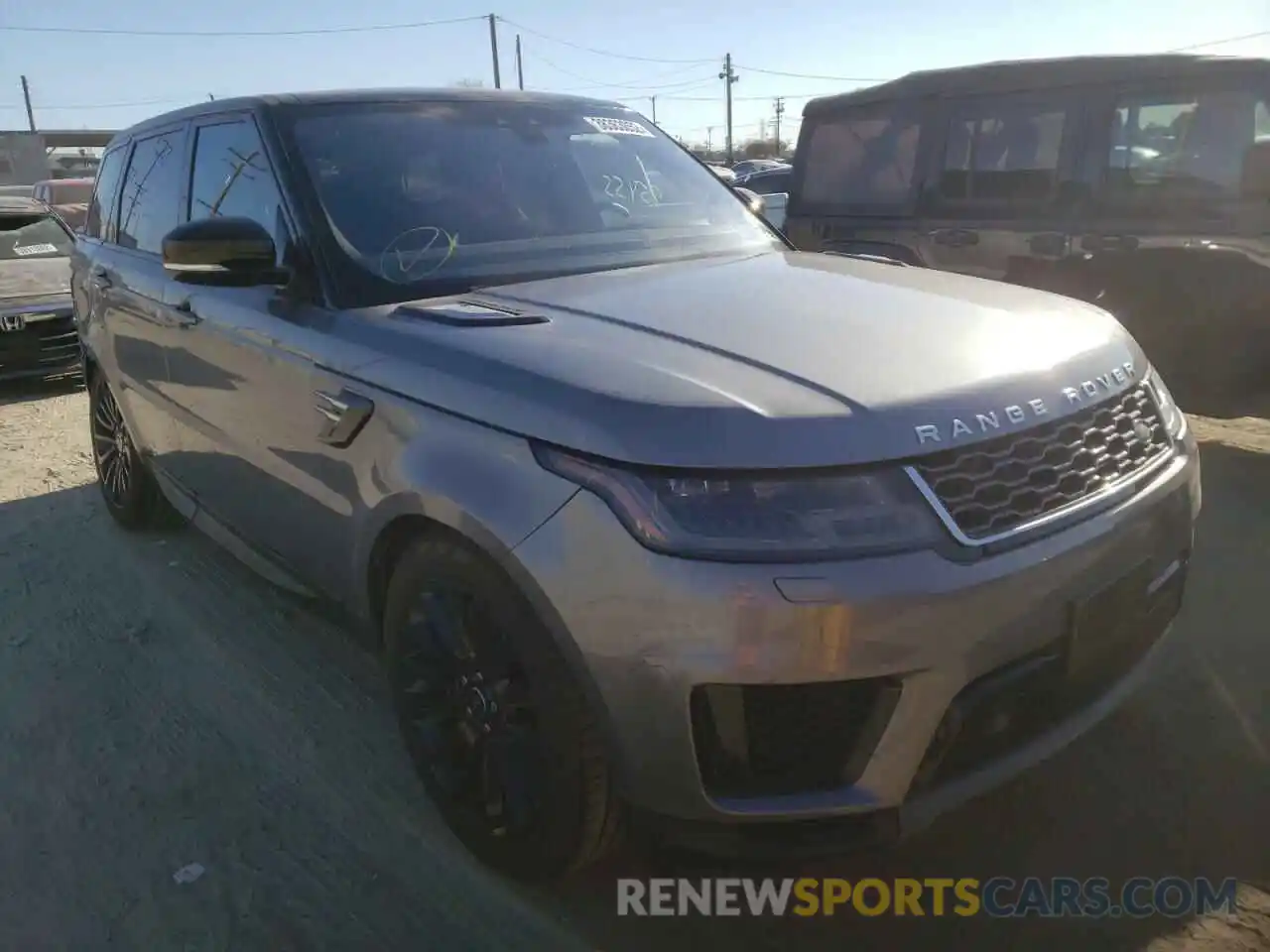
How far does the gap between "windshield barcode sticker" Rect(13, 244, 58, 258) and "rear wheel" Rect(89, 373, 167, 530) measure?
4.91 m

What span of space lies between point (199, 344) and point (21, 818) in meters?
1.50

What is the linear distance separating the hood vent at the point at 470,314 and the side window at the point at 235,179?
1.89ft

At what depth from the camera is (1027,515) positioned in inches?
77.1

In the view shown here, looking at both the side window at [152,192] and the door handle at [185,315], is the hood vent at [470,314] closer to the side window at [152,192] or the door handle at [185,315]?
the door handle at [185,315]

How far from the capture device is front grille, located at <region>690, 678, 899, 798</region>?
6.00 ft

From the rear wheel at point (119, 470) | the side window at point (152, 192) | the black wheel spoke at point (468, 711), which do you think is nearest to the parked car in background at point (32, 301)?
the rear wheel at point (119, 470)

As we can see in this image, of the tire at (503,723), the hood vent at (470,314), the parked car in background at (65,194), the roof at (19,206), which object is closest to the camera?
the tire at (503,723)

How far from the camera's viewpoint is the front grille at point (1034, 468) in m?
1.88

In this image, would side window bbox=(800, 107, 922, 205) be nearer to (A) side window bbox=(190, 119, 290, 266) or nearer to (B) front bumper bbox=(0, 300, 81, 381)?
(A) side window bbox=(190, 119, 290, 266)

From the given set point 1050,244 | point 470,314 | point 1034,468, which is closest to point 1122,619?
point 1034,468

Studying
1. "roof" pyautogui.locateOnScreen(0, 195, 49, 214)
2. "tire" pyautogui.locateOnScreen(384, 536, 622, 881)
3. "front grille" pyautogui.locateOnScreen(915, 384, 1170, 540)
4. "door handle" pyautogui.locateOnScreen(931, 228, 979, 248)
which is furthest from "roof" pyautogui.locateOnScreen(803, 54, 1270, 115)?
"roof" pyautogui.locateOnScreen(0, 195, 49, 214)

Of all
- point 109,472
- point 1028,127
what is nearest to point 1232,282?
point 1028,127

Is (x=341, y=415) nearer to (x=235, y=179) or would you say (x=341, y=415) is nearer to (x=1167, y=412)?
(x=235, y=179)

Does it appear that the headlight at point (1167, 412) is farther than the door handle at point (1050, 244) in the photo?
No
